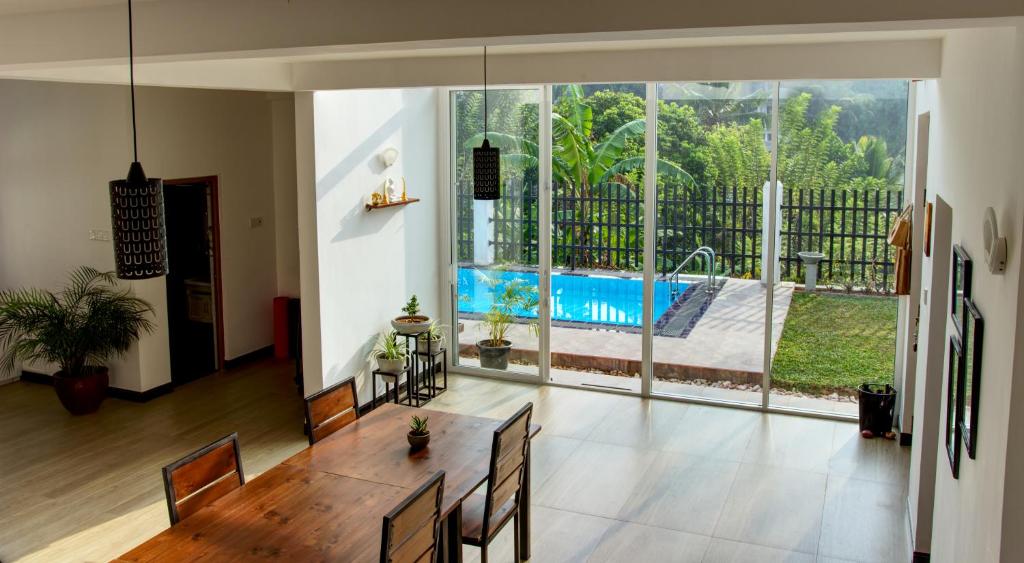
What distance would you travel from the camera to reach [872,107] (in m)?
7.16

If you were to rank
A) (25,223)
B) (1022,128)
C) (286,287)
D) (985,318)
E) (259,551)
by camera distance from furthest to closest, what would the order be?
(286,287), (25,223), (259,551), (985,318), (1022,128)

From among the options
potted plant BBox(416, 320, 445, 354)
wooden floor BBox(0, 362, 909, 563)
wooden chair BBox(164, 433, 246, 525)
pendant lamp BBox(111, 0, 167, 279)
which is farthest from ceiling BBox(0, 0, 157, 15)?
potted plant BBox(416, 320, 445, 354)

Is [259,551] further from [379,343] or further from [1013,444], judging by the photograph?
[379,343]

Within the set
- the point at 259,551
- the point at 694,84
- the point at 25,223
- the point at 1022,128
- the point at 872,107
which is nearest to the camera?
the point at 1022,128

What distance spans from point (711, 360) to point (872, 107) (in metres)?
2.45

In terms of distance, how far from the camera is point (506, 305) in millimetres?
8711

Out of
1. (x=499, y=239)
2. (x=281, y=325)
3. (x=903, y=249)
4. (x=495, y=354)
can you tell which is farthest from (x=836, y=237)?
(x=281, y=325)

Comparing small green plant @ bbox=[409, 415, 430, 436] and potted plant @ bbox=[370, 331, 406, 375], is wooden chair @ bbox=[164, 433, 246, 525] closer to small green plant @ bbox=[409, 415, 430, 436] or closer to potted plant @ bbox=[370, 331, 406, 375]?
small green plant @ bbox=[409, 415, 430, 436]

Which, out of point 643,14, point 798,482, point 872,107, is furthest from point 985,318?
point 872,107

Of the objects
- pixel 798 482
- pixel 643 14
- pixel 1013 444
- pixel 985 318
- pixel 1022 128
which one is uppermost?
pixel 643 14

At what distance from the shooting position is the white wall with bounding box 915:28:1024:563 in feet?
8.66

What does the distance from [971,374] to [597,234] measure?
17.0ft

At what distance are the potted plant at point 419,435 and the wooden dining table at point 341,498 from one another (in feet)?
0.12

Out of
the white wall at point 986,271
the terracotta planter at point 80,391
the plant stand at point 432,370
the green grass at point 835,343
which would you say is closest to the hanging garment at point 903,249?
the green grass at point 835,343
